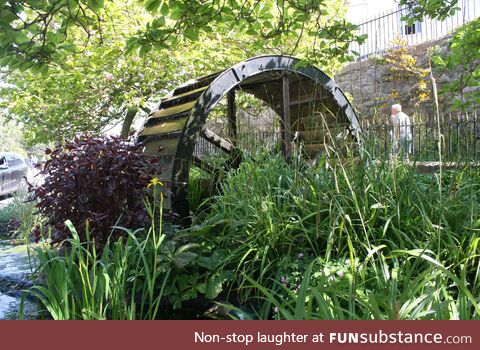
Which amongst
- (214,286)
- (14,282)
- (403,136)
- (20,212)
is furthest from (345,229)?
(20,212)

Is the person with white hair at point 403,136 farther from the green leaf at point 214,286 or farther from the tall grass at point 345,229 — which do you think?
the green leaf at point 214,286

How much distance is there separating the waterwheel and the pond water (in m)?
1.20

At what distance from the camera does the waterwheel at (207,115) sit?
3982 mm

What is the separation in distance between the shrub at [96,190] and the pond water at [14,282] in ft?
1.64

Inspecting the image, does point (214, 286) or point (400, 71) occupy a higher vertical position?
point (400, 71)

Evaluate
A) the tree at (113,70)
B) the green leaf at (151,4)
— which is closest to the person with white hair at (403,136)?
the tree at (113,70)

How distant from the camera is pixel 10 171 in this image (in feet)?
33.1

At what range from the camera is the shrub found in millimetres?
3016

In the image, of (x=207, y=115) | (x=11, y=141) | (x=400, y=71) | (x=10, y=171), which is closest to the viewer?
(x=207, y=115)

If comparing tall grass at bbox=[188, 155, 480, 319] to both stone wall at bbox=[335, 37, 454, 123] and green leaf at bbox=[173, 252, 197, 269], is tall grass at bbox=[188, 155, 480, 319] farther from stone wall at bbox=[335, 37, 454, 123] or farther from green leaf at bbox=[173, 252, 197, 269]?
stone wall at bbox=[335, 37, 454, 123]

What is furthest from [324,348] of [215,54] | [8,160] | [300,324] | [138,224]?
[8,160]

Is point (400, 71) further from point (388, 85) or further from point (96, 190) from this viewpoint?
point (96, 190)

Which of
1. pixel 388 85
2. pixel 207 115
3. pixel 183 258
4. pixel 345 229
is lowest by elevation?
pixel 183 258

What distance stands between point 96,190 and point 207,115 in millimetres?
1604
